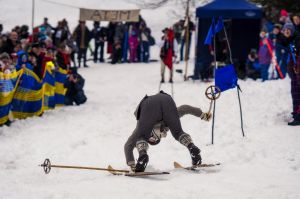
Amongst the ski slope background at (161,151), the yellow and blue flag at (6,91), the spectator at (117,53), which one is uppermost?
the spectator at (117,53)

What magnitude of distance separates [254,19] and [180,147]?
12236 millimetres

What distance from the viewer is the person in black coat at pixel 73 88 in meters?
16.0

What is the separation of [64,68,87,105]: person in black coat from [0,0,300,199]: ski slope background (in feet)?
1.09

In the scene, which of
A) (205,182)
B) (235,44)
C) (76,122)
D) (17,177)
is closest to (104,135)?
(76,122)

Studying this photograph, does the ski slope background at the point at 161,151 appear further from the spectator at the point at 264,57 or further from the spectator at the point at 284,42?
the spectator at the point at 264,57

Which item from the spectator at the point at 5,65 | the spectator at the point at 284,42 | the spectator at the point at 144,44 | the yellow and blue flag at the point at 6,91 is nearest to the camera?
the spectator at the point at 284,42

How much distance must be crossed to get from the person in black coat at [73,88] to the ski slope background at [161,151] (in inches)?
13.1

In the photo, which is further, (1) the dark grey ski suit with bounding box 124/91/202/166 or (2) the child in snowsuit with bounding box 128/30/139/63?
(2) the child in snowsuit with bounding box 128/30/139/63

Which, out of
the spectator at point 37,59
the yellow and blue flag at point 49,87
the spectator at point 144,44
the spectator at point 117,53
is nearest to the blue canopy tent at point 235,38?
the spectator at point 117,53

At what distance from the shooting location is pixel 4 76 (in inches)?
490

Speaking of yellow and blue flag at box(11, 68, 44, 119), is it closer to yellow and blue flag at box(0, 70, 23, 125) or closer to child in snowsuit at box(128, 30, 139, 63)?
yellow and blue flag at box(0, 70, 23, 125)

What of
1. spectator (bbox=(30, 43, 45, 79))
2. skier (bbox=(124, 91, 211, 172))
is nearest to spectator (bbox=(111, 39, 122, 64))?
spectator (bbox=(30, 43, 45, 79))

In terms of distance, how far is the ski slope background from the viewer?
668 centimetres

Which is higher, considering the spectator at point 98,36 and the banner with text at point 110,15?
the banner with text at point 110,15
